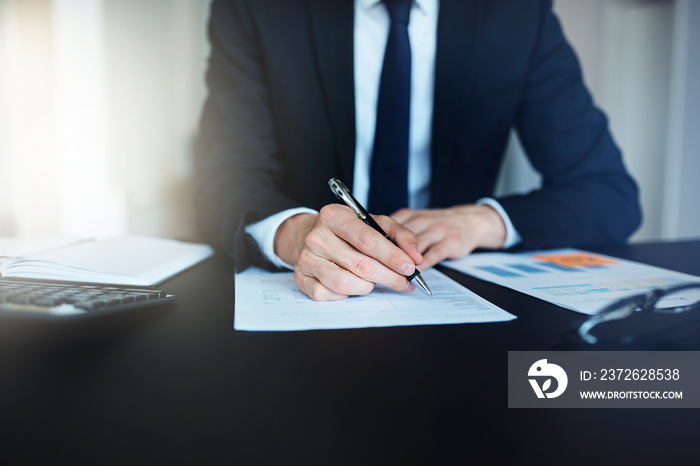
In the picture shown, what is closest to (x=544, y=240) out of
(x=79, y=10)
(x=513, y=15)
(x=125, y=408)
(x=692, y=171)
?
(x=513, y=15)

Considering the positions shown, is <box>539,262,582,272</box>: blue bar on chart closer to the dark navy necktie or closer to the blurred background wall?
the dark navy necktie

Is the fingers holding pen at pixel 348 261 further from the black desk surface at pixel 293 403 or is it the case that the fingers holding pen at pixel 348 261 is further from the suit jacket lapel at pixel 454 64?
the suit jacket lapel at pixel 454 64

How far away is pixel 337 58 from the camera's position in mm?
1108

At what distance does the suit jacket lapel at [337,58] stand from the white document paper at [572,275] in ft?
1.57

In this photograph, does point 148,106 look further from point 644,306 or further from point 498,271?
point 644,306

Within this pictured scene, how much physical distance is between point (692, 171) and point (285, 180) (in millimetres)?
1665

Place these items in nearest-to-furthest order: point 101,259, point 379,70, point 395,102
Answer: point 101,259 < point 395,102 < point 379,70

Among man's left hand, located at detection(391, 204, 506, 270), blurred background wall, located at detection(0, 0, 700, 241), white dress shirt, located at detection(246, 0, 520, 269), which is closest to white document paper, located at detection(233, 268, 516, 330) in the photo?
man's left hand, located at detection(391, 204, 506, 270)

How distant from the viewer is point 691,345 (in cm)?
40

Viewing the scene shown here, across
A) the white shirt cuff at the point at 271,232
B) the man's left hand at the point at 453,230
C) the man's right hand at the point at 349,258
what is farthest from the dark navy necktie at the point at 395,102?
the man's right hand at the point at 349,258

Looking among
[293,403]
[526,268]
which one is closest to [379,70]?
[526,268]

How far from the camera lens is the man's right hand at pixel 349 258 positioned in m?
0.56

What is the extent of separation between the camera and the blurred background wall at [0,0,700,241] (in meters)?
1.43

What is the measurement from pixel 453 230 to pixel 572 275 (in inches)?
8.5
